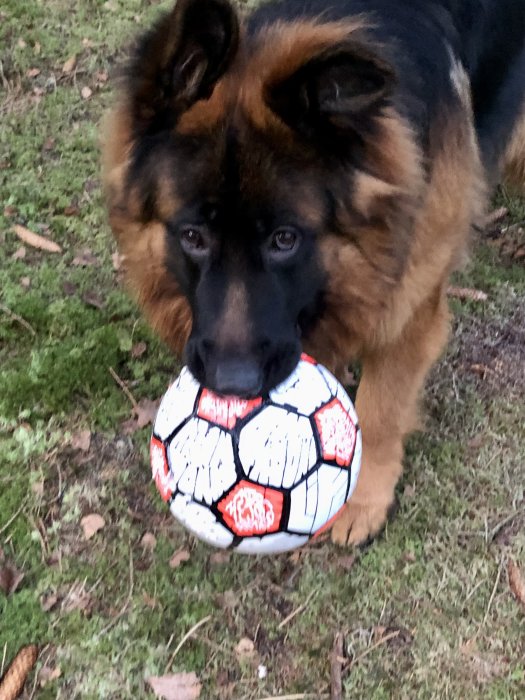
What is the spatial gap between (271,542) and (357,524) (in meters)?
0.76

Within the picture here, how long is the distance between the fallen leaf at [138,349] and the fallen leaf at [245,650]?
1520 millimetres

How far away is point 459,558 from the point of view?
3.02 metres

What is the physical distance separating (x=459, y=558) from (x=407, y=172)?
1679 millimetres

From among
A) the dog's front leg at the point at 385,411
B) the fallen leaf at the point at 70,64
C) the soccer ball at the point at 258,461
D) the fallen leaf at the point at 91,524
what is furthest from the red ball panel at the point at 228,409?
the fallen leaf at the point at 70,64

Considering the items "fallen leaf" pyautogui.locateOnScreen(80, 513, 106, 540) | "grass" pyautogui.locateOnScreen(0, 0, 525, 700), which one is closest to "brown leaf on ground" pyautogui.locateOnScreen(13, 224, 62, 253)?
"grass" pyautogui.locateOnScreen(0, 0, 525, 700)

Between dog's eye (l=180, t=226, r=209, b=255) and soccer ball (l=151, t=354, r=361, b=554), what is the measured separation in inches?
16.7

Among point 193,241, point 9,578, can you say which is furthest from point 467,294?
point 9,578

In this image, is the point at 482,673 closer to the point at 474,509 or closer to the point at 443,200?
the point at 474,509

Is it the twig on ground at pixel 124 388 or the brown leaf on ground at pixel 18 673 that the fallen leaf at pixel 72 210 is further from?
the brown leaf on ground at pixel 18 673

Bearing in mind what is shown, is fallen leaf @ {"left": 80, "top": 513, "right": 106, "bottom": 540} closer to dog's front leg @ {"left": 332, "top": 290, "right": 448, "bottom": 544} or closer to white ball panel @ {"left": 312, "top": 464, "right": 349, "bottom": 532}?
dog's front leg @ {"left": 332, "top": 290, "right": 448, "bottom": 544}

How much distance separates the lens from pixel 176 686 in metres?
2.71

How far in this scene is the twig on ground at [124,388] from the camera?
349 cm

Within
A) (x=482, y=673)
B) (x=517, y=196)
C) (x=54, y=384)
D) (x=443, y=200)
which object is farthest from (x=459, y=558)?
(x=517, y=196)

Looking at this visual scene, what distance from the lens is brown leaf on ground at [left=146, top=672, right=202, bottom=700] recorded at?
8.82 ft
